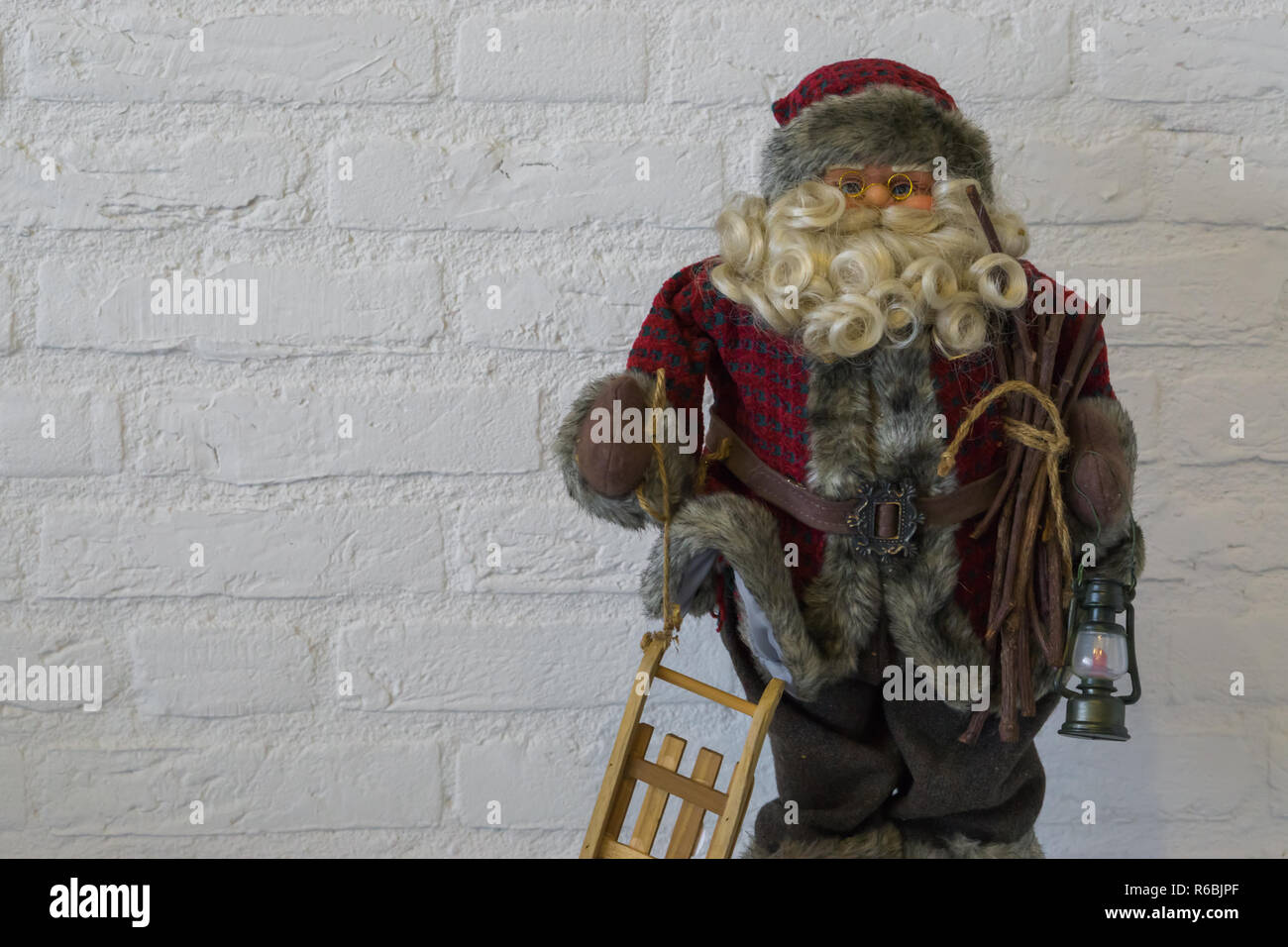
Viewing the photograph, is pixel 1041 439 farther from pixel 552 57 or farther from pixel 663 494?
pixel 552 57

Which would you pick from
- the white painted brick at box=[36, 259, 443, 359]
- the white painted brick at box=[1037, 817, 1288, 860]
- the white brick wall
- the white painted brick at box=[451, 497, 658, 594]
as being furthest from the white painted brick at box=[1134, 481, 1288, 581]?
the white painted brick at box=[36, 259, 443, 359]

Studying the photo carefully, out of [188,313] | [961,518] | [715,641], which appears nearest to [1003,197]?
[961,518]

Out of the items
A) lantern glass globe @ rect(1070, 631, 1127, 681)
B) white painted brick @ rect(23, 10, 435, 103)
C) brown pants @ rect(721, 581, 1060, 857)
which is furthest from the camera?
white painted brick @ rect(23, 10, 435, 103)

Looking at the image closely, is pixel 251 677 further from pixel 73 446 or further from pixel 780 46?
pixel 780 46

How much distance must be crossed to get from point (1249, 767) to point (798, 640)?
0.60m

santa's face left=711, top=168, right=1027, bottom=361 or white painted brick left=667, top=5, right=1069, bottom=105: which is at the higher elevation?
white painted brick left=667, top=5, right=1069, bottom=105

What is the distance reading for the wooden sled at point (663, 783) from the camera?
773 millimetres

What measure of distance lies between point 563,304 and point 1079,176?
482 mm

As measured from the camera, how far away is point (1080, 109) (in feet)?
3.36

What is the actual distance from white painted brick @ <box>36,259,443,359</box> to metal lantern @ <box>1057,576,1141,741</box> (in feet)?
2.00

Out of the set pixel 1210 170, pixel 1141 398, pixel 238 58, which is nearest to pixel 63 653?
pixel 238 58

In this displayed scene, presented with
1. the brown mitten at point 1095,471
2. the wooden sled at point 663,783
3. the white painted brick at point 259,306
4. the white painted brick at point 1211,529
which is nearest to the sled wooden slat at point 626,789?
the wooden sled at point 663,783

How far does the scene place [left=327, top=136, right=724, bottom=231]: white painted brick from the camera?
102 centimetres

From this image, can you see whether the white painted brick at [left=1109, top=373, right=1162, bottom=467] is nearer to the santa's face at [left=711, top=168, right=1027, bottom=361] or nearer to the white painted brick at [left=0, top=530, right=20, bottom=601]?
the santa's face at [left=711, top=168, right=1027, bottom=361]
